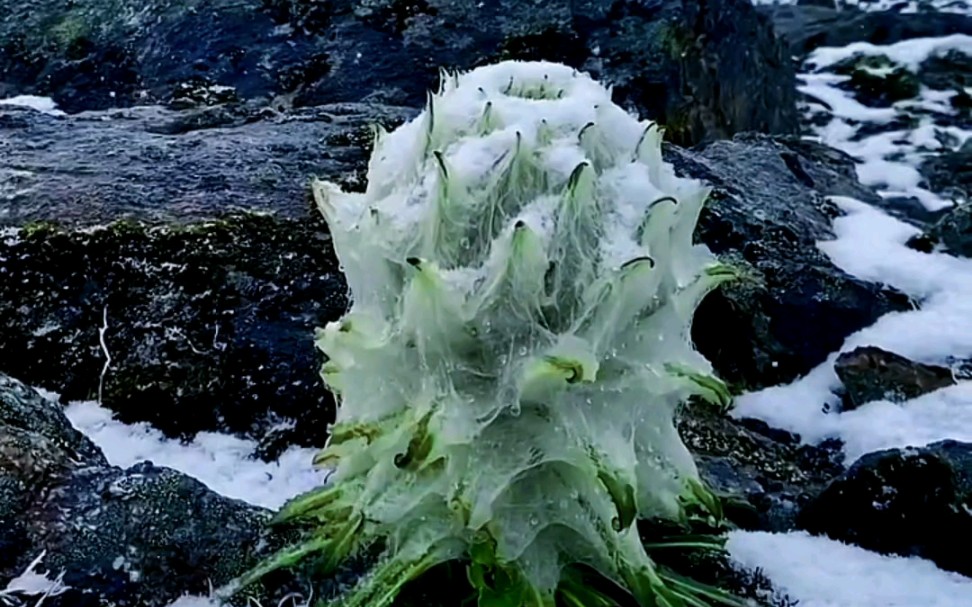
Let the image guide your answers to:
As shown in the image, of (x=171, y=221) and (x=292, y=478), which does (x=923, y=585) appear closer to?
(x=292, y=478)

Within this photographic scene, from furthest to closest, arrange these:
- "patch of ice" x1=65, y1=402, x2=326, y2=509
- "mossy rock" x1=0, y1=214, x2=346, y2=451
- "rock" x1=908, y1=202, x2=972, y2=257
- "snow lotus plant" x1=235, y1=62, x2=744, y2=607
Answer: "rock" x1=908, y1=202, x2=972, y2=257 < "mossy rock" x1=0, y1=214, x2=346, y2=451 < "patch of ice" x1=65, y1=402, x2=326, y2=509 < "snow lotus plant" x1=235, y1=62, x2=744, y2=607

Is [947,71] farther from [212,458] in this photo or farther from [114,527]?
[114,527]

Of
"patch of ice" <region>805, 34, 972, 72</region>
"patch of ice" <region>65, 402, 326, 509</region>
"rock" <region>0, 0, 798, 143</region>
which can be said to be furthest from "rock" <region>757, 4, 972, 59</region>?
"patch of ice" <region>65, 402, 326, 509</region>

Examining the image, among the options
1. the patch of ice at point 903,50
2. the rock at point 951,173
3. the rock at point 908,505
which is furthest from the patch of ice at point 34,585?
the patch of ice at point 903,50

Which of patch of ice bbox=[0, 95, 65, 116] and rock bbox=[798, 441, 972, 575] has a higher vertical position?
rock bbox=[798, 441, 972, 575]

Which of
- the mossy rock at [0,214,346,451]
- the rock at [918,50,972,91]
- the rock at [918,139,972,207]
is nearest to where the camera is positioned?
the mossy rock at [0,214,346,451]

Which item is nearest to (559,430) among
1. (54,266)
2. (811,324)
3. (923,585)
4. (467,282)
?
(467,282)

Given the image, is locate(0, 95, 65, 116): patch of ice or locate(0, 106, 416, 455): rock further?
locate(0, 95, 65, 116): patch of ice

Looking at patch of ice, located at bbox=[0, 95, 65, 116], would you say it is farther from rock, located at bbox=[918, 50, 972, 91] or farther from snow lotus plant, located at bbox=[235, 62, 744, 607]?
rock, located at bbox=[918, 50, 972, 91]
